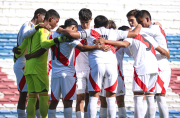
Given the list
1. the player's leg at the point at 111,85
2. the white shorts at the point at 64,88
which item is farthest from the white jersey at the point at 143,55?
the white shorts at the point at 64,88

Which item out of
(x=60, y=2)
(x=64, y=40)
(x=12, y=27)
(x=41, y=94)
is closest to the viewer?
(x=64, y=40)

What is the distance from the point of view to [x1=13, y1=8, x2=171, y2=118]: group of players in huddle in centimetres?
424

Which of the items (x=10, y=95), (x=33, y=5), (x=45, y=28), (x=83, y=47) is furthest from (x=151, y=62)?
(x=33, y=5)

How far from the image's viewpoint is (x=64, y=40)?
164 inches

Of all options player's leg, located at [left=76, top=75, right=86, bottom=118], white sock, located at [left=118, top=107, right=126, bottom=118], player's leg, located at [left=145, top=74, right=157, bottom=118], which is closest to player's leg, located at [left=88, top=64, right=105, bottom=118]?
player's leg, located at [left=76, top=75, right=86, bottom=118]

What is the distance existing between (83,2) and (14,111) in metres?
6.49

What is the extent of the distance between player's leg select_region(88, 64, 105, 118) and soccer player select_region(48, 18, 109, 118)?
0.28 m

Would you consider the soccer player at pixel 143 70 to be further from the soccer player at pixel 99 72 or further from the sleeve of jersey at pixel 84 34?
the sleeve of jersey at pixel 84 34

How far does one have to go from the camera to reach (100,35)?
171 inches

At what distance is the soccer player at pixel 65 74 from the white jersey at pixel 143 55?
Result: 2.10 feet

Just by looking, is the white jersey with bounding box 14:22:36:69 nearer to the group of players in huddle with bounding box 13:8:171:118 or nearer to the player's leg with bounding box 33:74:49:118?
the group of players in huddle with bounding box 13:8:171:118

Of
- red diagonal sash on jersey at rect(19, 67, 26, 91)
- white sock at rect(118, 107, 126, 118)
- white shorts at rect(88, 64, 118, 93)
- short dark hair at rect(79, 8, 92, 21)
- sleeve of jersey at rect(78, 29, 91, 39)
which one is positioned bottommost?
white sock at rect(118, 107, 126, 118)

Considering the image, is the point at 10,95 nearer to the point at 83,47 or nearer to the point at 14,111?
the point at 14,111

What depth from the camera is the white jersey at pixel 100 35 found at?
425 cm
